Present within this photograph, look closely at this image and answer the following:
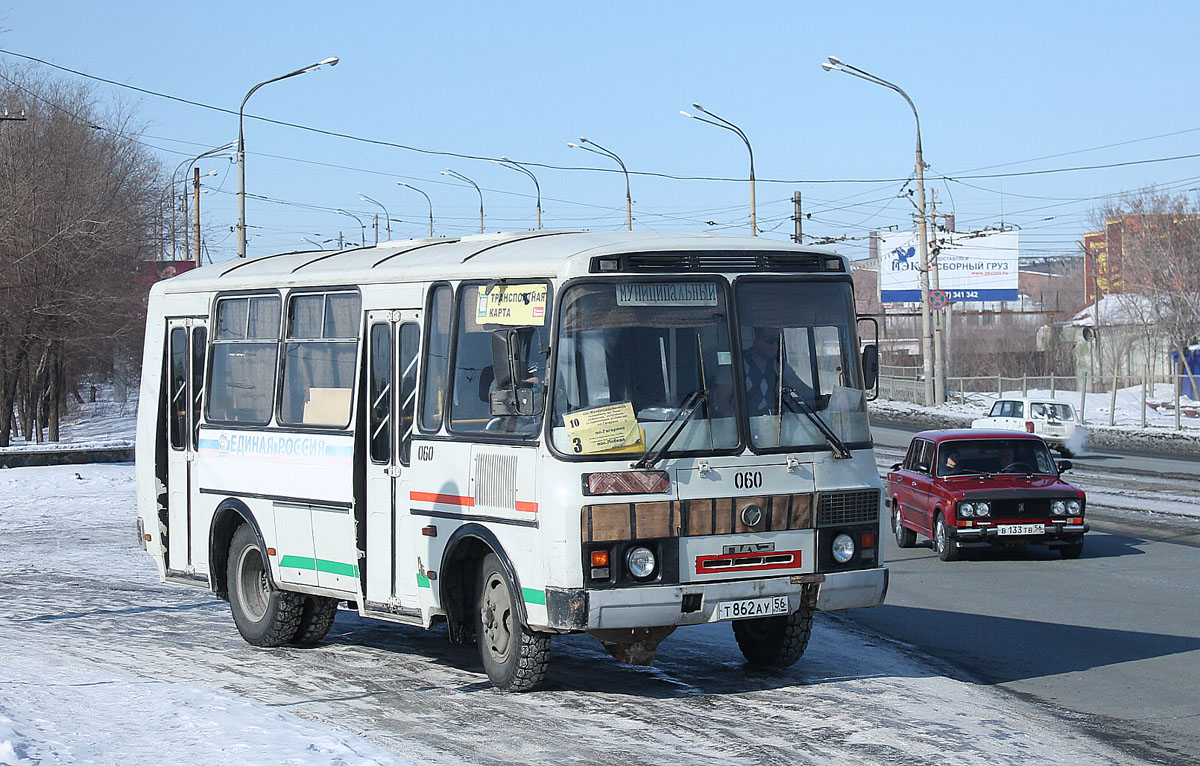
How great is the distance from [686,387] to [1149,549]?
35.7 feet

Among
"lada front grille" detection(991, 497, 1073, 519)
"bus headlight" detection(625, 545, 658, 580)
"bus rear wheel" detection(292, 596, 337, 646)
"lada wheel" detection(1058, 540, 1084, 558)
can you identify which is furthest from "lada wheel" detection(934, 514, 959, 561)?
"bus headlight" detection(625, 545, 658, 580)

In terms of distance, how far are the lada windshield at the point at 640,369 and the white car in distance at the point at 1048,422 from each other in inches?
1113

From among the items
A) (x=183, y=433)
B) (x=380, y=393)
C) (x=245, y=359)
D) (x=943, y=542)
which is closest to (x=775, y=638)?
(x=380, y=393)

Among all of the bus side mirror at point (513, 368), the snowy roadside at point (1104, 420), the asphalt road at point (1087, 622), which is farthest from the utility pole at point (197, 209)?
the bus side mirror at point (513, 368)

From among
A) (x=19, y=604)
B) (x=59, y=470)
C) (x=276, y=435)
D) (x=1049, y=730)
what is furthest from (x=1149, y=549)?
(x=59, y=470)

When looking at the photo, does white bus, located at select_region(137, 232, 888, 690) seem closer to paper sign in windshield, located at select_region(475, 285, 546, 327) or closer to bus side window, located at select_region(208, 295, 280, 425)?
paper sign in windshield, located at select_region(475, 285, 546, 327)

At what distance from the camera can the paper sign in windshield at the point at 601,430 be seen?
819 centimetres

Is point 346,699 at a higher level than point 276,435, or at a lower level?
lower

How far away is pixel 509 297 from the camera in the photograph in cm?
877

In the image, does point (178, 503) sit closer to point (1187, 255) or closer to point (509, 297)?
point (509, 297)

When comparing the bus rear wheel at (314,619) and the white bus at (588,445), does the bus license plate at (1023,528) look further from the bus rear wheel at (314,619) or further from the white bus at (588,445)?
the bus rear wheel at (314,619)

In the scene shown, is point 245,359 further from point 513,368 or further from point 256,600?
point 513,368

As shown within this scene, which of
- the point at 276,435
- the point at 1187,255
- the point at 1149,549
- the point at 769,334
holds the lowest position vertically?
the point at 1149,549

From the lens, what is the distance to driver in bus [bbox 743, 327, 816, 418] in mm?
8633
